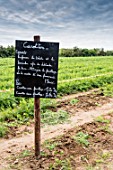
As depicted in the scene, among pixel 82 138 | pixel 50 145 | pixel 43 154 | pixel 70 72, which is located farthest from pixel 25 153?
pixel 70 72

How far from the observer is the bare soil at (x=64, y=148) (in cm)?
467

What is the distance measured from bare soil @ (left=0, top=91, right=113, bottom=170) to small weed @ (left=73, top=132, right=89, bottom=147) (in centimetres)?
7

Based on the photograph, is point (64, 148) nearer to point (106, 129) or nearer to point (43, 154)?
point (43, 154)

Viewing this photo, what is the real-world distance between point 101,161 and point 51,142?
1100mm

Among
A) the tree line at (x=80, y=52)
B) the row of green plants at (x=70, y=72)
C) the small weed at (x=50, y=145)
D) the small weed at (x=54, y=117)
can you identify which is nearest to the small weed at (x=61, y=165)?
the small weed at (x=50, y=145)

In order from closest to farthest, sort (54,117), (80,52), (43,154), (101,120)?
(43,154)
(101,120)
(54,117)
(80,52)

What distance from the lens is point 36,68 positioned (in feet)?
14.9

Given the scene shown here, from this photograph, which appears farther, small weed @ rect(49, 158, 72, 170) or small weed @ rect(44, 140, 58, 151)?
small weed @ rect(44, 140, 58, 151)

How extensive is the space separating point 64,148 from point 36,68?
1.57m

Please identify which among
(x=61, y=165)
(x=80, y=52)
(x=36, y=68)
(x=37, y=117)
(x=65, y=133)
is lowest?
(x=61, y=165)

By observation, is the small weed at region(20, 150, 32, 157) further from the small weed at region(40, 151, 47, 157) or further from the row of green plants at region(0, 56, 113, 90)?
the row of green plants at region(0, 56, 113, 90)

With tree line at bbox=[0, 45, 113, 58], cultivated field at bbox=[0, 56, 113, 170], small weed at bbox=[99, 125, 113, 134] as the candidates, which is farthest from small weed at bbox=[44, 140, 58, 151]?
tree line at bbox=[0, 45, 113, 58]

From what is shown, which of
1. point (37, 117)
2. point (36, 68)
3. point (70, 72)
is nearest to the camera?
point (36, 68)

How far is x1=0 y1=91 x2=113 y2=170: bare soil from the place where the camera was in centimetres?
467
